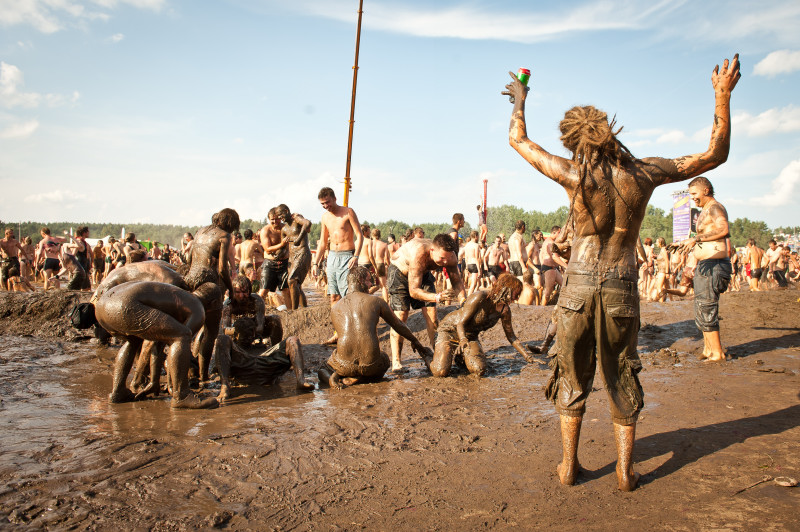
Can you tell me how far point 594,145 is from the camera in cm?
287

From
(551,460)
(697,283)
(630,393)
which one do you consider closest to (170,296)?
(551,460)

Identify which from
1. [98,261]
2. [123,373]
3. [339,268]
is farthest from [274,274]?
[98,261]

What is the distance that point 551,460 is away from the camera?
132 inches

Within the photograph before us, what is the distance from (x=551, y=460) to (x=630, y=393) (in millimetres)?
770

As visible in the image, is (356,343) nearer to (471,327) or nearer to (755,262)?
(471,327)

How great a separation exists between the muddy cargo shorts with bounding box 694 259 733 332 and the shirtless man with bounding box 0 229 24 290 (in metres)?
16.2

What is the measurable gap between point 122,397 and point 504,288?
164 inches

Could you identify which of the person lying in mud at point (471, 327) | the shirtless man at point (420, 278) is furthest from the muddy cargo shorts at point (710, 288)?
the shirtless man at point (420, 278)

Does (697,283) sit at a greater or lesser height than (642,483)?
greater

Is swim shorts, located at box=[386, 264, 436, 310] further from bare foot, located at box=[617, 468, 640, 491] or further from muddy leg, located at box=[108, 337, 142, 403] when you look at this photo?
bare foot, located at box=[617, 468, 640, 491]

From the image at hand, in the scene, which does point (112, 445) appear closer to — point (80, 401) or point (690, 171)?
point (80, 401)

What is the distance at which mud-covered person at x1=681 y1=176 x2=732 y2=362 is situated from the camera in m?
6.04

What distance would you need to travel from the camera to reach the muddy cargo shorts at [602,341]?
2877 mm

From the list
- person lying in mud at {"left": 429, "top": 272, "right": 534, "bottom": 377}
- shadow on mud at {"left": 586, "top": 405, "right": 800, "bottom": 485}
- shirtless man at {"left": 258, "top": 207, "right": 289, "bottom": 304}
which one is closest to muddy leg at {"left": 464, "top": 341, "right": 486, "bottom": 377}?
person lying in mud at {"left": 429, "top": 272, "right": 534, "bottom": 377}
